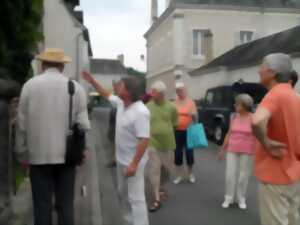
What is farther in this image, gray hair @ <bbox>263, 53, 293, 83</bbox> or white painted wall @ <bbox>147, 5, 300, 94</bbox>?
white painted wall @ <bbox>147, 5, 300, 94</bbox>

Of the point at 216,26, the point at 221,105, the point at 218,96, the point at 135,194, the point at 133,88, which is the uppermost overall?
the point at 216,26

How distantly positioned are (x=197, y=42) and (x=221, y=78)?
15.9 metres

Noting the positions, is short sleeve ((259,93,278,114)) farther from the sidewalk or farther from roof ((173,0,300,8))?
roof ((173,0,300,8))

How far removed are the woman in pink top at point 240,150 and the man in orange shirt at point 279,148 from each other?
3.77 metres

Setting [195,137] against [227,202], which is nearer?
[227,202]

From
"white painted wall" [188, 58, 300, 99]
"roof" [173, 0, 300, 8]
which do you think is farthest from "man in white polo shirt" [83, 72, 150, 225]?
"roof" [173, 0, 300, 8]

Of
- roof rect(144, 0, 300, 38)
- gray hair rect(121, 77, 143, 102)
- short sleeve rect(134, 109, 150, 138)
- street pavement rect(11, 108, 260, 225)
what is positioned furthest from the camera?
roof rect(144, 0, 300, 38)

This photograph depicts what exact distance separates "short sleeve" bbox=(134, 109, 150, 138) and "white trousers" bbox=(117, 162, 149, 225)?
0.36m

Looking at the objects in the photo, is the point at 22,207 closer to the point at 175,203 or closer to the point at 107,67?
the point at 175,203

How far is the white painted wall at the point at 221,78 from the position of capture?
26203 mm

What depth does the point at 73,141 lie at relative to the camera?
5613mm

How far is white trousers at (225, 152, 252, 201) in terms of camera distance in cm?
875

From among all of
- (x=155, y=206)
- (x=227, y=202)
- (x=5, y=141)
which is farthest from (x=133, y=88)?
(x=227, y=202)

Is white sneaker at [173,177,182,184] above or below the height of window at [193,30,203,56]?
below
